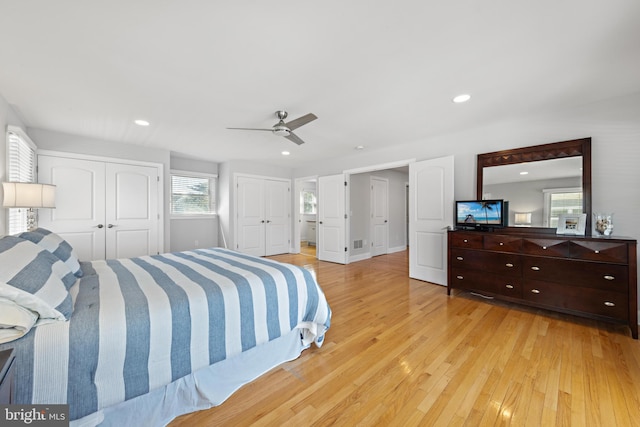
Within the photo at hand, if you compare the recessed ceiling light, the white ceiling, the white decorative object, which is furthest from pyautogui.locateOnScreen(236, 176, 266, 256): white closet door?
the white decorative object

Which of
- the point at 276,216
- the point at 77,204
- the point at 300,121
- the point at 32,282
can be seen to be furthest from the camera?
the point at 276,216

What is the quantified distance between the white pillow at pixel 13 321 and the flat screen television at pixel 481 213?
157 inches

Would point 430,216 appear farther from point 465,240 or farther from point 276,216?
point 276,216

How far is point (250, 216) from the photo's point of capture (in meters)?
5.91

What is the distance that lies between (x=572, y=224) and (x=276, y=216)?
5340 mm

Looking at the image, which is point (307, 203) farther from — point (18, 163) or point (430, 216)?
point (18, 163)

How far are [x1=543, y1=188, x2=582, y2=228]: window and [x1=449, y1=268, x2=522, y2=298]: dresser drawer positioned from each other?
88 cm

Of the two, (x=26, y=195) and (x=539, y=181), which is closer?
(x=26, y=195)

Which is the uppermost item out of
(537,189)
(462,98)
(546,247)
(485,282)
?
(462,98)

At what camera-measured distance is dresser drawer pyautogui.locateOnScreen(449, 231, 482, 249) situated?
3.09 meters

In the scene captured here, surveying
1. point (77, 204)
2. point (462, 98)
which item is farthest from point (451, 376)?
point (77, 204)

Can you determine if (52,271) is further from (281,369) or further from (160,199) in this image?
(160,199)

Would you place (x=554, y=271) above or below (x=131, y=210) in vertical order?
below

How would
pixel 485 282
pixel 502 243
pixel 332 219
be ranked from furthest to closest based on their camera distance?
pixel 332 219
pixel 485 282
pixel 502 243
